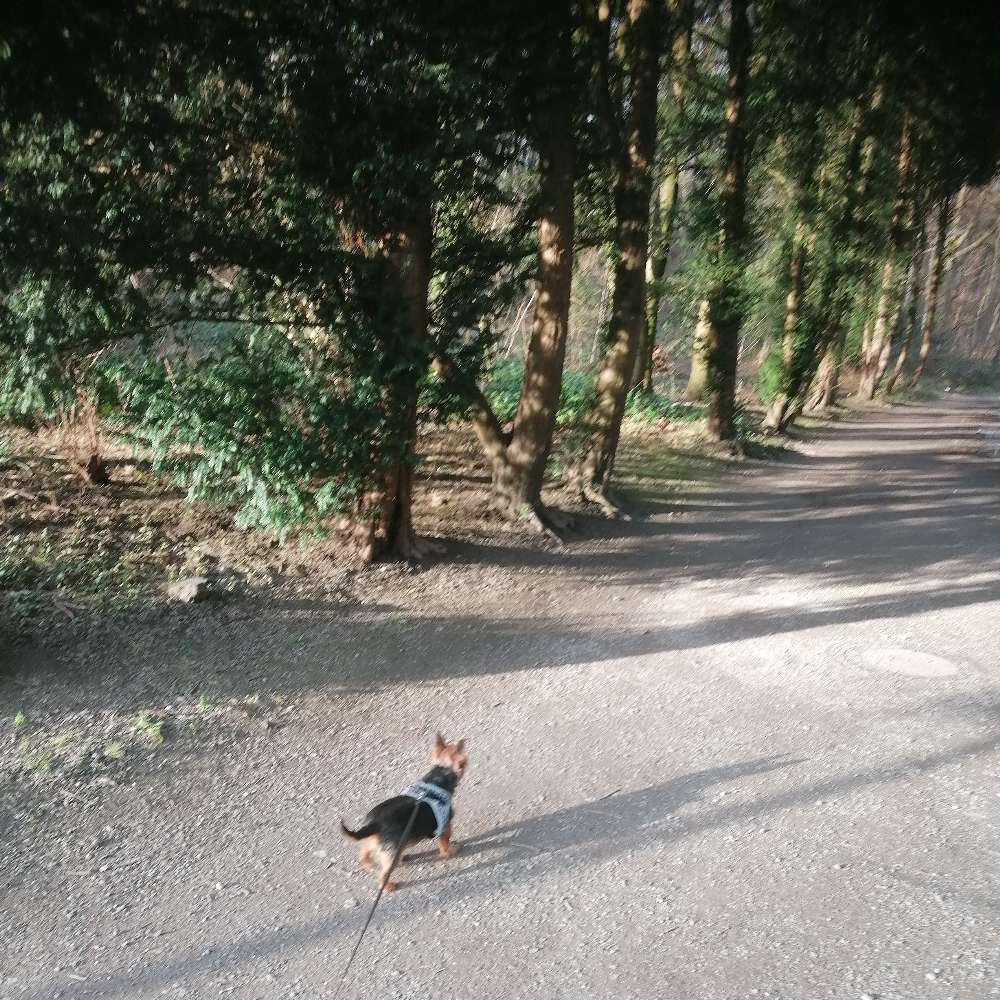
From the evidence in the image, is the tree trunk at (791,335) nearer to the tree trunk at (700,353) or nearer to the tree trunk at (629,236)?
the tree trunk at (700,353)

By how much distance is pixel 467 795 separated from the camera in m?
4.69

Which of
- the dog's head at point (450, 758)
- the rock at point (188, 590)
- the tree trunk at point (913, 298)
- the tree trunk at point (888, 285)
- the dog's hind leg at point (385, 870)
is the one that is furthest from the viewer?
the tree trunk at point (913, 298)

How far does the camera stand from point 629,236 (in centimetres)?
1132

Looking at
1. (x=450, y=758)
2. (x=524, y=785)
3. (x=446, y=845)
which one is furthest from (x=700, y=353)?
(x=446, y=845)

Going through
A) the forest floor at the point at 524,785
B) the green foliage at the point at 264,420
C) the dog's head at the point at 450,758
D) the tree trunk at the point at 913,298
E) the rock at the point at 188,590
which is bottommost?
the forest floor at the point at 524,785

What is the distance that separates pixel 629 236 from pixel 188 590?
24.2 feet

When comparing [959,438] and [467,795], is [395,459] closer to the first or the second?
[467,795]

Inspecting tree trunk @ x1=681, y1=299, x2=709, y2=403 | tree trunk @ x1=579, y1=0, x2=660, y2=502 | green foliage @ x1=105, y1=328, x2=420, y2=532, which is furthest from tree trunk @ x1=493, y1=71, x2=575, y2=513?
tree trunk @ x1=681, y1=299, x2=709, y2=403

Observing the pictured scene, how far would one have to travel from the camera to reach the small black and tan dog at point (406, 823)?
149 inches

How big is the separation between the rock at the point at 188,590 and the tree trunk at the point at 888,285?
20850 mm

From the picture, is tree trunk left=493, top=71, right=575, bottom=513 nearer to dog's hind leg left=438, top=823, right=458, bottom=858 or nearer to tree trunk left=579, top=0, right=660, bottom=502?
tree trunk left=579, top=0, right=660, bottom=502

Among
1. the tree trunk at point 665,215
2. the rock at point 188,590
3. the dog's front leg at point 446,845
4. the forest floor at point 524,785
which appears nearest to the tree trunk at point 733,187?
the tree trunk at point 665,215

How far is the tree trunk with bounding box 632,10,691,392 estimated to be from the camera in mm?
13195

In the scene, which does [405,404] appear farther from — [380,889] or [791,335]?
[791,335]
